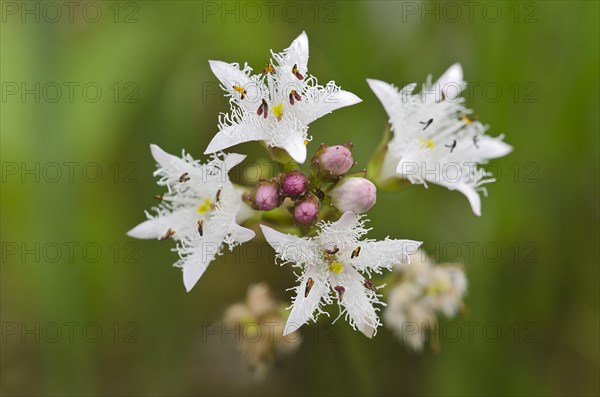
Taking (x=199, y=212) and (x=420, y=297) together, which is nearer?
(x=199, y=212)

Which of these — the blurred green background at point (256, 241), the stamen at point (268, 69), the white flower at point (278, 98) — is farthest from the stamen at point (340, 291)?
the blurred green background at point (256, 241)

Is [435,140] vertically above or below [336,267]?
above

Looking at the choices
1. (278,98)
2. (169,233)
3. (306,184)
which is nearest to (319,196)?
(306,184)

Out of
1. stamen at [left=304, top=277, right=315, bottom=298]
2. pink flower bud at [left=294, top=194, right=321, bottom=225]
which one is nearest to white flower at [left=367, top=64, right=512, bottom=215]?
pink flower bud at [left=294, top=194, right=321, bottom=225]

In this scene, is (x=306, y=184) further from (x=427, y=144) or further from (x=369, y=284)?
(x=427, y=144)

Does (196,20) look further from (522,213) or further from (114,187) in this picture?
(522,213)

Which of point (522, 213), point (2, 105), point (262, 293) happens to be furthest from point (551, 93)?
point (2, 105)

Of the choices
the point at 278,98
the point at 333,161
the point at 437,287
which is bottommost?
the point at 437,287

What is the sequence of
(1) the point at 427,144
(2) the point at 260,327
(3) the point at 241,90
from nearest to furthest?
(3) the point at 241,90
(1) the point at 427,144
(2) the point at 260,327
